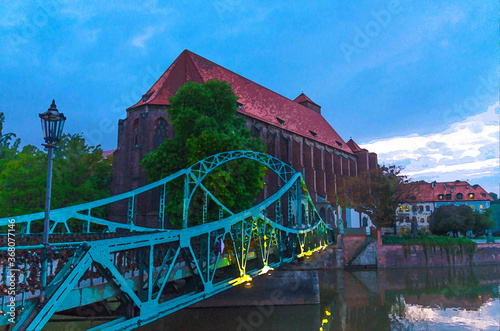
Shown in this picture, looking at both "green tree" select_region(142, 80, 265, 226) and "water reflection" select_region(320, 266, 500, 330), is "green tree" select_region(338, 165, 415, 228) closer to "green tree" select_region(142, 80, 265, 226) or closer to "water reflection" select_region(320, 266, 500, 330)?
"water reflection" select_region(320, 266, 500, 330)

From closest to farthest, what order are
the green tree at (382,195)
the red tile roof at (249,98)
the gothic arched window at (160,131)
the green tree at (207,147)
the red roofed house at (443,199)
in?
the green tree at (207,147), the gothic arched window at (160,131), the red tile roof at (249,98), the green tree at (382,195), the red roofed house at (443,199)

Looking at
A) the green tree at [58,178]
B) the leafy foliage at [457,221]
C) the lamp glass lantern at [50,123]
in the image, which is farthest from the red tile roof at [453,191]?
the lamp glass lantern at [50,123]

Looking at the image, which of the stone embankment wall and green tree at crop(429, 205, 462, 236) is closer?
the stone embankment wall

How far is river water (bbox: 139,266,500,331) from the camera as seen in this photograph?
1578cm

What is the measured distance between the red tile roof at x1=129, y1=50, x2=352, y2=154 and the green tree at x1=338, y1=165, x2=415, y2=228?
1045cm

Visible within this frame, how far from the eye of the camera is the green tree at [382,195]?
38.6m

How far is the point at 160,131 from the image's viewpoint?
1287 inches

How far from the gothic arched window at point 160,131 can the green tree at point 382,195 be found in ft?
67.2

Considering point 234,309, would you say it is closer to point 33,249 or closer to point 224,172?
point 224,172

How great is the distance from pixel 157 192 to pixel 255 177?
10941 millimetres

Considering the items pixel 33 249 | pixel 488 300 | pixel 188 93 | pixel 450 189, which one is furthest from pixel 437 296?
pixel 450 189

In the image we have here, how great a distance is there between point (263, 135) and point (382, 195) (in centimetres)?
1347

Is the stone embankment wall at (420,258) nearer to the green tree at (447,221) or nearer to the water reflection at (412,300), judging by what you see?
the water reflection at (412,300)

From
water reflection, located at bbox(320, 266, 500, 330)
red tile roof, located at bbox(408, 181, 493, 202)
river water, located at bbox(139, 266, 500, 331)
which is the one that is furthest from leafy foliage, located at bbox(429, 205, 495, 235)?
river water, located at bbox(139, 266, 500, 331)
